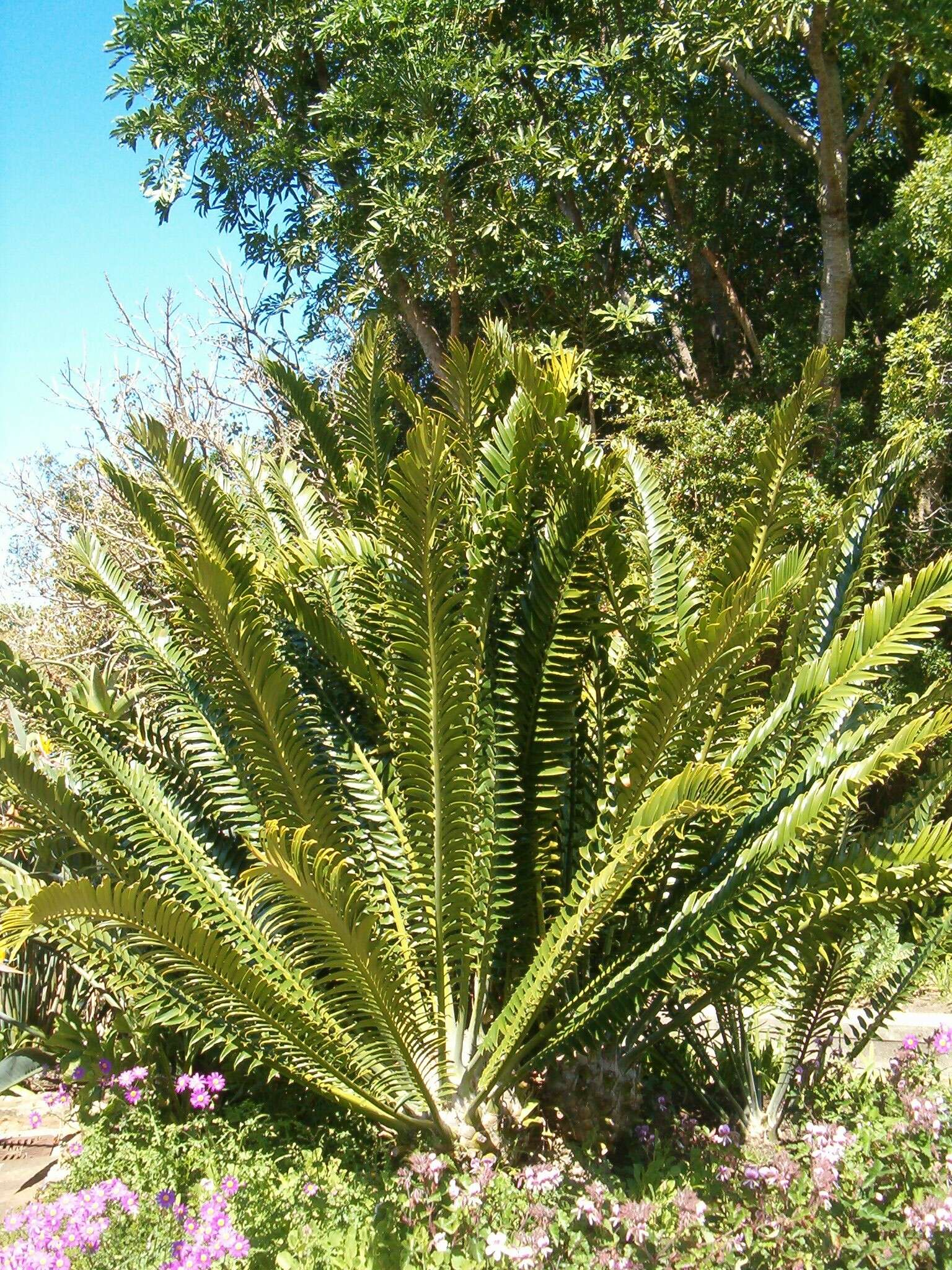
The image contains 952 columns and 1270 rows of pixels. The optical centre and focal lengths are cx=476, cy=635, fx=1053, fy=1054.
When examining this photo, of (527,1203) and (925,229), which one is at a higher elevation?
(925,229)

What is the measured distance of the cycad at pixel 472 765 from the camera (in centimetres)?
329

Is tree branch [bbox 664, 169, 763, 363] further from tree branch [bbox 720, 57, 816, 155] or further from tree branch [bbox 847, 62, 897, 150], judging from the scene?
tree branch [bbox 847, 62, 897, 150]

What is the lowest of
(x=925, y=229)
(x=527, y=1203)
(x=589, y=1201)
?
(x=527, y=1203)

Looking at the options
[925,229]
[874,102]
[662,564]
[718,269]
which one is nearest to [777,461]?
[662,564]

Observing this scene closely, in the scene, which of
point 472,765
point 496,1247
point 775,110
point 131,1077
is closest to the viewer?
point 496,1247

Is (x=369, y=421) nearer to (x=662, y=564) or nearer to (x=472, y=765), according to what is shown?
(x=662, y=564)

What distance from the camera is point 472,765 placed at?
3527 millimetres

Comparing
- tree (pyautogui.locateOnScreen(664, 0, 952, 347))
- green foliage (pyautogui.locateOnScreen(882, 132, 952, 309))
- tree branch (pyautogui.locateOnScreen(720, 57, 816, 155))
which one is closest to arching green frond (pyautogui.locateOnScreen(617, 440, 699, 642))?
tree (pyautogui.locateOnScreen(664, 0, 952, 347))

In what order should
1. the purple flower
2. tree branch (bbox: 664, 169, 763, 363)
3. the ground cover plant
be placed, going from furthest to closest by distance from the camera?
tree branch (bbox: 664, 169, 763, 363), the purple flower, the ground cover plant

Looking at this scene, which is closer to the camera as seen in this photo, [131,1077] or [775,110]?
[131,1077]

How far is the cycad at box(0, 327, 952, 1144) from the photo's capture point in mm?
3295

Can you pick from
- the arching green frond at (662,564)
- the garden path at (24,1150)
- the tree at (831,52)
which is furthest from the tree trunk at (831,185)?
the garden path at (24,1150)

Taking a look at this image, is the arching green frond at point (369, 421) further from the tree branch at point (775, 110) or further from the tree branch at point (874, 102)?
the tree branch at point (874, 102)

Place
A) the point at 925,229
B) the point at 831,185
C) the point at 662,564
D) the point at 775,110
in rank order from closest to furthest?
the point at 662,564 < the point at 925,229 < the point at 831,185 < the point at 775,110
